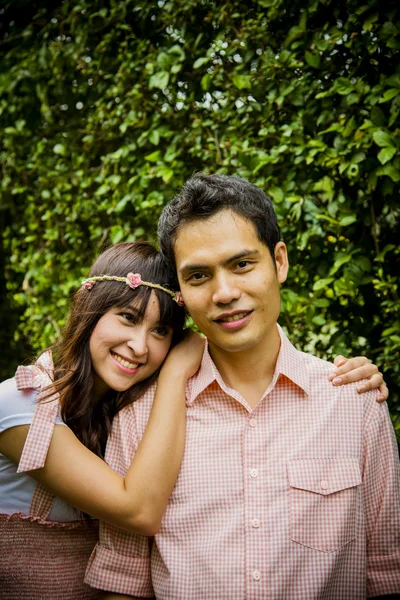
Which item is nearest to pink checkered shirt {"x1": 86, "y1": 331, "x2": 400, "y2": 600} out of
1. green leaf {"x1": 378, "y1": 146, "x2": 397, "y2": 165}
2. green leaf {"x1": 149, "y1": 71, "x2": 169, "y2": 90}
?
green leaf {"x1": 378, "y1": 146, "x2": 397, "y2": 165}

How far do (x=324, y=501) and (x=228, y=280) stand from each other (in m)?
0.74

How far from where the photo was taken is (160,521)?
1834 mm

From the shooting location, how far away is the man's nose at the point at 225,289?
5.99 feet

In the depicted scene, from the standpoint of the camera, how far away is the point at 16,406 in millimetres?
1928

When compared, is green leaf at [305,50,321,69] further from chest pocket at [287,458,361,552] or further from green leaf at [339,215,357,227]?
chest pocket at [287,458,361,552]

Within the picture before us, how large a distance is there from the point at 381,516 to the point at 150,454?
0.74 metres

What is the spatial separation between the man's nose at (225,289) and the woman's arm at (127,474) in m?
0.39

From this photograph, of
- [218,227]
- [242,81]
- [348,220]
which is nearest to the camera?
[218,227]

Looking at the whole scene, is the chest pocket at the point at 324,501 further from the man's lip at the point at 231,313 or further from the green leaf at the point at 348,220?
the green leaf at the point at 348,220

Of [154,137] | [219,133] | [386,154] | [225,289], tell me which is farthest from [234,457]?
[154,137]

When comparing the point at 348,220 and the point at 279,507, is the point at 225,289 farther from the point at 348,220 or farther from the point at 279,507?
the point at 348,220

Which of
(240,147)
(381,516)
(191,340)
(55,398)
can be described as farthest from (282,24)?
(381,516)

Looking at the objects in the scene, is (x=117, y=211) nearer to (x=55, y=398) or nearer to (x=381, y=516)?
(x=55, y=398)

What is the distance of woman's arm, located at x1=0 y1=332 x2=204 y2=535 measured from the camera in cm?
180
